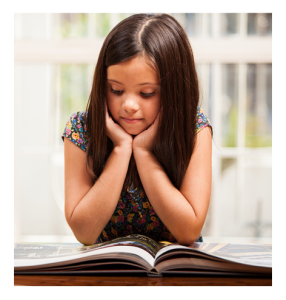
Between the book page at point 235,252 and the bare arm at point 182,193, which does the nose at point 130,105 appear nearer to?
the bare arm at point 182,193

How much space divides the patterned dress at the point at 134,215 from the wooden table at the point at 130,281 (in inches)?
19.1

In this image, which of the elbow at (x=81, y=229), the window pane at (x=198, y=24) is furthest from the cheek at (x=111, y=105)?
the window pane at (x=198, y=24)

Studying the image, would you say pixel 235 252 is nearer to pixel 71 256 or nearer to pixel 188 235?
pixel 188 235

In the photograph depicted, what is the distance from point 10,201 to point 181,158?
0.48m

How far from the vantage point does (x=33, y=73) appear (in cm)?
276

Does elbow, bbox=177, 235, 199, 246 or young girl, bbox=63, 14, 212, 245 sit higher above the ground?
young girl, bbox=63, 14, 212, 245

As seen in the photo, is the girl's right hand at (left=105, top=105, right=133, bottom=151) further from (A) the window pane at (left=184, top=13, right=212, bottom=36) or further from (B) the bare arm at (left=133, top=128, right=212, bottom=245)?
(A) the window pane at (left=184, top=13, right=212, bottom=36)

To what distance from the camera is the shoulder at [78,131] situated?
101 centimetres

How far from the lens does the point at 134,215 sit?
110 cm

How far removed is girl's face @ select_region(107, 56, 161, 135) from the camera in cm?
86

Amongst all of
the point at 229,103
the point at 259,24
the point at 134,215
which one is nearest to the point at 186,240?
the point at 134,215

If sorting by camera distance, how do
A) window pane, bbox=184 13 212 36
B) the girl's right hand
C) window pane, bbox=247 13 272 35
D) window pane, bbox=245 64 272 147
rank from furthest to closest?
window pane, bbox=245 64 272 147, window pane, bbox=247 13 272 35, window pane, bbox=184 13 212 36, the girl's right hand

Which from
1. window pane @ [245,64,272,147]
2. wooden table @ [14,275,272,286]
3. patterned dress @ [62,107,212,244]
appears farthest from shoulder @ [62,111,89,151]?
window pane @ [245,64,272,147]

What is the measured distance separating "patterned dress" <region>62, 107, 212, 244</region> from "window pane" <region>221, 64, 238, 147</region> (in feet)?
5.46
